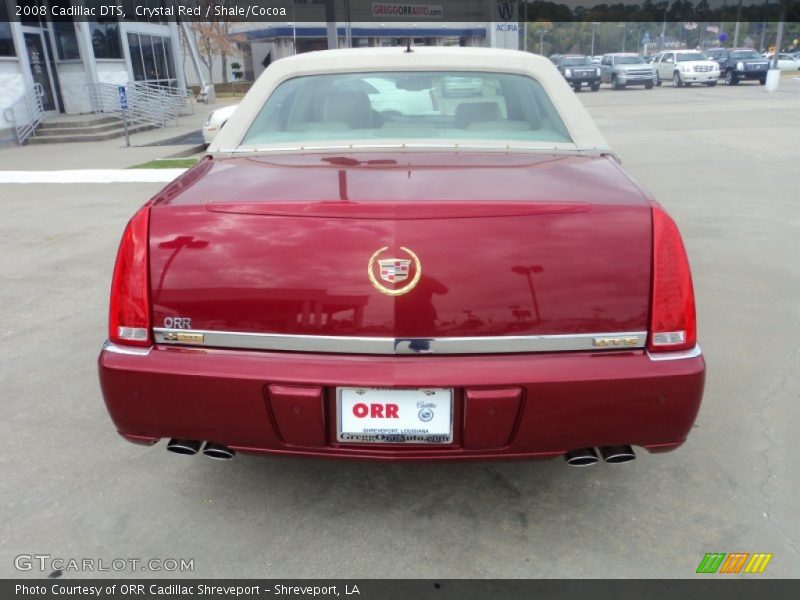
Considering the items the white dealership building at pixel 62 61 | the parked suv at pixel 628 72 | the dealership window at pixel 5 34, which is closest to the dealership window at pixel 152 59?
the white dealership building at pixel 62 61

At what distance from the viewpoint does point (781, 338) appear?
414cm

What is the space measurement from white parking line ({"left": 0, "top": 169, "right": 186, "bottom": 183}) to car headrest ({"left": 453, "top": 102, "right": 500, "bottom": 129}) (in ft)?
26.7

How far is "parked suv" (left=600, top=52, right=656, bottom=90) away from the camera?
1308 inches

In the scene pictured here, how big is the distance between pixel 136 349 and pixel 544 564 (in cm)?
160

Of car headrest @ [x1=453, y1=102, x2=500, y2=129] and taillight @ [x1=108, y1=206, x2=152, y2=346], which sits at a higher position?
car headrest @ [x1=453, y1=102, x2=500, y2=129]

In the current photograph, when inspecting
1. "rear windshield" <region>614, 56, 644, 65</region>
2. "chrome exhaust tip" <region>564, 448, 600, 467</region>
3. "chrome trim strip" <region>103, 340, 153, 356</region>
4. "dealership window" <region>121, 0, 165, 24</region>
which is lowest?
"rear windshield" <region>614, 56, 644, 65</region>

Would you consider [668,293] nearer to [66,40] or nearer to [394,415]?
[394,415]

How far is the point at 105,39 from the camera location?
19031 mm

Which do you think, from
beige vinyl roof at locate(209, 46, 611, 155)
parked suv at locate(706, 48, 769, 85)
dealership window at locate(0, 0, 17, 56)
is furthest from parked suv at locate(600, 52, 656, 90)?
beige vinyl roof at locate(209, 46, 611, 155)

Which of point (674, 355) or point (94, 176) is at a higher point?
point (674, 355)

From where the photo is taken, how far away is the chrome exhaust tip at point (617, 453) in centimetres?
225

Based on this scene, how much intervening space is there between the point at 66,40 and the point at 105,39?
1.11m

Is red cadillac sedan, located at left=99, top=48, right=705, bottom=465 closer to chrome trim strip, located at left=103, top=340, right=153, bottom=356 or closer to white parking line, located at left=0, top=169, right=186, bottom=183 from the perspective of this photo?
chrome trim strip, located at left=103, top=340, right=153, bottom=356

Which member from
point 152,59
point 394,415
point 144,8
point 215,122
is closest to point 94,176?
point 215,122
